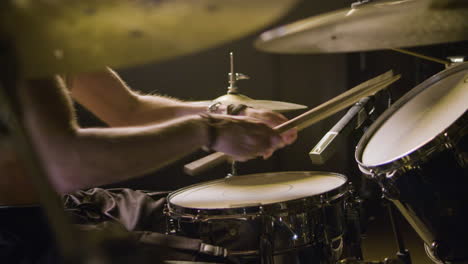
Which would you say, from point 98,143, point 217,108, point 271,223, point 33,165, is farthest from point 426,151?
point 33,165

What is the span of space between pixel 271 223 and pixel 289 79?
1586 millimetres

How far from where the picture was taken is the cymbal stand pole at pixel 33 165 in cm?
46

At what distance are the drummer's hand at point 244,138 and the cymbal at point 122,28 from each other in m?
0.49

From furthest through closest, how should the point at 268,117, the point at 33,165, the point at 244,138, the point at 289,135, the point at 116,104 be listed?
the point at 116,104 < the point at 268,117 < the point at 289,135 < the point at 244,138 < the point at 33,165

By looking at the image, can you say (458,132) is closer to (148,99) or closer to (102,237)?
(102,237)

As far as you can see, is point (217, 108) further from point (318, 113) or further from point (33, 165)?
point (33, 165)

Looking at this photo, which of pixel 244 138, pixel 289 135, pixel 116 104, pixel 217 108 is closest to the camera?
pixel 244 138

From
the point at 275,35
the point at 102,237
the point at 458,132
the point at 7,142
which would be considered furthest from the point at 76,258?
the point at 458,132

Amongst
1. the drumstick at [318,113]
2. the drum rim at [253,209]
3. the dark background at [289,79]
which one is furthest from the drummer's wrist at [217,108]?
the dark background at [289,79]

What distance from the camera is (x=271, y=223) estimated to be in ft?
3.71

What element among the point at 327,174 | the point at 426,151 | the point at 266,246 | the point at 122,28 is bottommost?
the point at 266,246

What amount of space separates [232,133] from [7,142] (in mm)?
601

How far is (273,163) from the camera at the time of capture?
2.69 metres

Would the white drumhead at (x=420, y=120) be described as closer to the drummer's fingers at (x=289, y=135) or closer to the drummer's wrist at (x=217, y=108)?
the drummer's fingers at (x=289, y=135)
